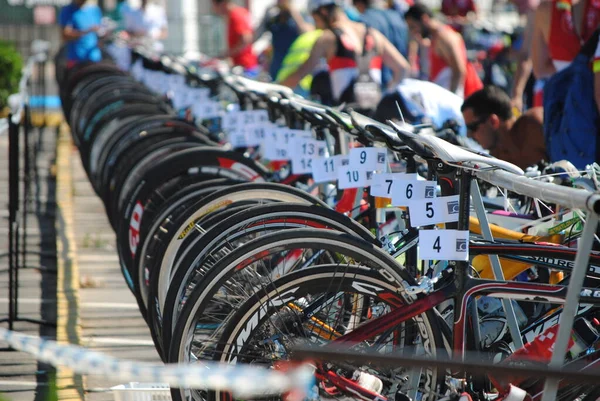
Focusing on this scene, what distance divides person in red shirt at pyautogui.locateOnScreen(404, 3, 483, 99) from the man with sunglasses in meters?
2.68

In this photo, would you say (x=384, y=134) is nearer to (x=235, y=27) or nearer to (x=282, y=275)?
(x=282, y=275)

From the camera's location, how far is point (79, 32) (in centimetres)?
1408

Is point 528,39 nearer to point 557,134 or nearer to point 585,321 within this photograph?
point 557,134

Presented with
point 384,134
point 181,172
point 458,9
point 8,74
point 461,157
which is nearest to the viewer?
point 461,157

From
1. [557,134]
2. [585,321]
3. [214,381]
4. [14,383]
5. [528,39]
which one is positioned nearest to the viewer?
[214,381]

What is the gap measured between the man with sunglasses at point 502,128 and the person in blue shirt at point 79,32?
852 centimetres

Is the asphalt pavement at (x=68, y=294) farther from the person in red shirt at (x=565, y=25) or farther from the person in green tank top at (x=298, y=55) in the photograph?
the person in red shirt at (x=565, y=25)

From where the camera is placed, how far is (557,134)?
586 cm

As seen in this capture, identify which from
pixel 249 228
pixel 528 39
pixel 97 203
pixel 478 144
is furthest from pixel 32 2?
pixel 249 228

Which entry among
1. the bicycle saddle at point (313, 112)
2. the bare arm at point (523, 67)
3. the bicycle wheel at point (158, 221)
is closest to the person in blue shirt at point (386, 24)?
the bare arm at point (523, 67)

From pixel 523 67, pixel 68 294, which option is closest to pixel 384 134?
pixel 68 294

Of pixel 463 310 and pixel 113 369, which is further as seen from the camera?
pixel 463 310

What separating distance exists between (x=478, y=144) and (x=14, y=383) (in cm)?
301

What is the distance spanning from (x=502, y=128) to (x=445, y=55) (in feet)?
10.2
